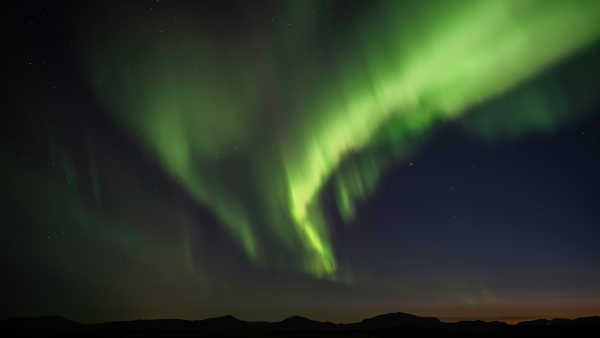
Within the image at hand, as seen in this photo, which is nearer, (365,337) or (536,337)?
(536,337)

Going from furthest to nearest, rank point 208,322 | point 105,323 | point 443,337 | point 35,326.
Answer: point 208,322 → point 35,326 → point 105,323 → point 443,337

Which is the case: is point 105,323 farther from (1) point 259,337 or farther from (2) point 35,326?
(1) point 259,337

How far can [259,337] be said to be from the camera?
57.1 m

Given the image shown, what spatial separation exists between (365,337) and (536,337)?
23929mm

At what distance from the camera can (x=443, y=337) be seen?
183ft

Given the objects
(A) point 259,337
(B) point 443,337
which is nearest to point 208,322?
(A) point 259,337

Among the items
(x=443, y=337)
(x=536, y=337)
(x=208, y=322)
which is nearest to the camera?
(x=536, y=337)

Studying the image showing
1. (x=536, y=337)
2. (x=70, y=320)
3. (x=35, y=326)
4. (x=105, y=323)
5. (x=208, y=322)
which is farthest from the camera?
(x=208, y=322)

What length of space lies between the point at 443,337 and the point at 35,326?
164 m

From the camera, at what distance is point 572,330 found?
2172 inches

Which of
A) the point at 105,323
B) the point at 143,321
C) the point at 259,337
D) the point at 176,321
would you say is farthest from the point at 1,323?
the point at 259,337

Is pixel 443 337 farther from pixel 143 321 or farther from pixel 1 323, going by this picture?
pixel 1 323

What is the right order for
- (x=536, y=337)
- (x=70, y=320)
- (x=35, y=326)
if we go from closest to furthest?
(x=536, y=337)
(x=35, y=326)
(x=70, y=320)

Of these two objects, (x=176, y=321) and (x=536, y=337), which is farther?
(x=176, y=321)
